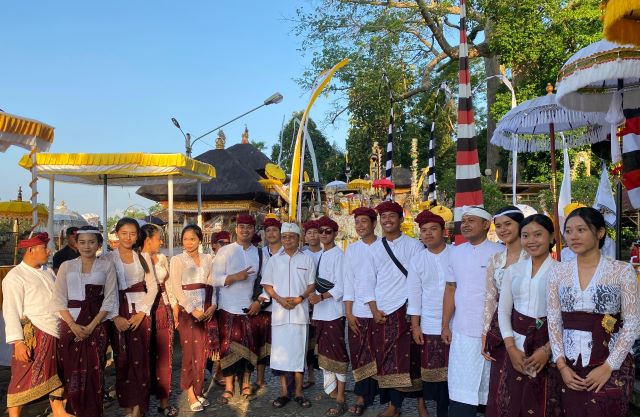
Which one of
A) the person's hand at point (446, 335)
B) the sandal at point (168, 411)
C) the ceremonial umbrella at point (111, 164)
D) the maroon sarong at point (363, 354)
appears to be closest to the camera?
the person's hand at point (446, 335)

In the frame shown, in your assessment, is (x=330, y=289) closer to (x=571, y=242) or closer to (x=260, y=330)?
(x=260, y=330)

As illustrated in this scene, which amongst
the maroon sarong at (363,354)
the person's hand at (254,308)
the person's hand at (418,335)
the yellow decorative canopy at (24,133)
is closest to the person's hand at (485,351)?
the person's hand at (418,335)

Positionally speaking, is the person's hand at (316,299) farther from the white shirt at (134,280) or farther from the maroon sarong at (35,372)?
the maroon sarong at (35,372)

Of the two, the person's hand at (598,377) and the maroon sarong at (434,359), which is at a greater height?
the person's hand at (598,377)

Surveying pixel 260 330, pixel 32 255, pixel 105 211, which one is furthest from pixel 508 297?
pixel 105 211

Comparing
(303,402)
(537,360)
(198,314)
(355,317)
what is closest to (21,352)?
(198,314)

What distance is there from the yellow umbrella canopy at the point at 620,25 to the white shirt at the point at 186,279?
4039 millimetres

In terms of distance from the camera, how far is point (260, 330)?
19.4ft

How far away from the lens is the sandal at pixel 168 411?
5160 mm

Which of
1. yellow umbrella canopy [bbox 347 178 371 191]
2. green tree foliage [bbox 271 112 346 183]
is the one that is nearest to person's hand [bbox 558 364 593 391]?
yellow umbrella canopy [bbox 347 178 371 191]

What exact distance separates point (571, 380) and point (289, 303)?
300 centimetres

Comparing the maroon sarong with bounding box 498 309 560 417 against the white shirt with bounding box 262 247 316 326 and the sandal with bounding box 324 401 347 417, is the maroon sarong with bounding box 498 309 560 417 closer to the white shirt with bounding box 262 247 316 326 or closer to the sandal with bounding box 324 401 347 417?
the sandal with bounding box 324 401 347 417

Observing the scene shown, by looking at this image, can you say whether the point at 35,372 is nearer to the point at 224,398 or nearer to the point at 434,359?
the point at 224,398

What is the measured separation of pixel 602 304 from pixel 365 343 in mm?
2479
